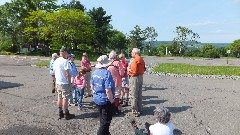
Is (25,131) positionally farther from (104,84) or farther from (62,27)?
(62,27)

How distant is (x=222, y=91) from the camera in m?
14.5

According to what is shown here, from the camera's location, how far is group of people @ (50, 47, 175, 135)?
6461mm

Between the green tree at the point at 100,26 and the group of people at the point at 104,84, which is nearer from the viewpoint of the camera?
the group of people at the point at 104,84

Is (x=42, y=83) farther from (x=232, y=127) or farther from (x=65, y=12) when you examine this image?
(x=65, y=12)

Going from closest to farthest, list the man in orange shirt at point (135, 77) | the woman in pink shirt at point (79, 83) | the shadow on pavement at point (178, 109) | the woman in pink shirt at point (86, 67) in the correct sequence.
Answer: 1. the man in orange shirt at point (135, 77)
2. the woman in pink shirt at point (79, 83)
3. the shadow on pavement at point (178, 109)
4. the woman in pink shirt at point (86, 67)

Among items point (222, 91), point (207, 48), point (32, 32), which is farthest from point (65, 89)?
point (207, 48)

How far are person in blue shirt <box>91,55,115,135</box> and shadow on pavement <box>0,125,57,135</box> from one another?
1.55m

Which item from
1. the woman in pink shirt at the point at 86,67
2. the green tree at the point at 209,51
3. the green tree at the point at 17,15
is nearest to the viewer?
the woman in pink shirt at the point at 86,67

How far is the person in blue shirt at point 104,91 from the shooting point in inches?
250

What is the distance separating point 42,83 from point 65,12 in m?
25.5

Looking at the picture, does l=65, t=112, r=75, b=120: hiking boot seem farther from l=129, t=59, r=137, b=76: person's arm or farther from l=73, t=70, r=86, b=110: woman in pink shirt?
l=129, t=59, r=137, b=76: person's arm

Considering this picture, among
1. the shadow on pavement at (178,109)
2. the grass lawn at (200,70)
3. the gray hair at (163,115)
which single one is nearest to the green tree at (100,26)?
the grass lawn at (200,70)

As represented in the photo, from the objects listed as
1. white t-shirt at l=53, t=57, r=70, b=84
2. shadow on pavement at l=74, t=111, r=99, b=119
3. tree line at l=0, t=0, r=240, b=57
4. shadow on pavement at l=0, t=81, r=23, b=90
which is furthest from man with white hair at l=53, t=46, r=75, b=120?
tree line at l=0, t=0, r=240, b=57

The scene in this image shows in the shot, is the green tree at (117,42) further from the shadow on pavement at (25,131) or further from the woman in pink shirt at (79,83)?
the shadow on pavement at (25,131)
